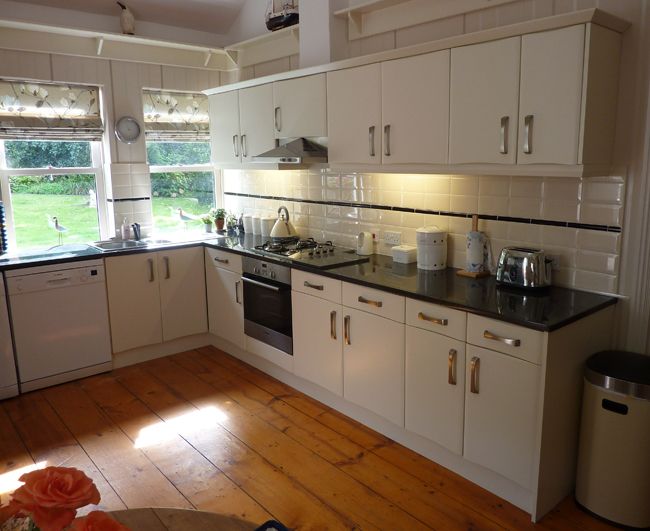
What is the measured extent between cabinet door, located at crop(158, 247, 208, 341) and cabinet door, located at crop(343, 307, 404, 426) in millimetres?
1711

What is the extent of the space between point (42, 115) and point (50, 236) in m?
0.90

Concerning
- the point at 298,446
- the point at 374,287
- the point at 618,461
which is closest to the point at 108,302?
the point at 298,446

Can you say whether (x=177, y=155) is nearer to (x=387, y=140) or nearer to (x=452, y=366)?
(x=387, y=140)

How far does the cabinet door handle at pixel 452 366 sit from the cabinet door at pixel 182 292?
2.47 metres

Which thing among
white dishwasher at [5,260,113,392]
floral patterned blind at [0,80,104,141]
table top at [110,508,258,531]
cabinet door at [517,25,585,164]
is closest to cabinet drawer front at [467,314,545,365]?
cabinet door at [517,25,585,164]

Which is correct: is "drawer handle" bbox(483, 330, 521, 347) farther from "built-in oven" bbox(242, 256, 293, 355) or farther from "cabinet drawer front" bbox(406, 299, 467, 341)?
"built-in oven" bbox(242, 256, 293, 355)

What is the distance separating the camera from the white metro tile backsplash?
2.67 m

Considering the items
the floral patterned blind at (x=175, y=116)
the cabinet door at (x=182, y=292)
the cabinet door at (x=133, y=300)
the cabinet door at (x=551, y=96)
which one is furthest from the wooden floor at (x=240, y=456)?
the floral patterned blind at (x=175, y=116)

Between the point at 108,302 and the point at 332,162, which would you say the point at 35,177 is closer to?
the point at 108,302

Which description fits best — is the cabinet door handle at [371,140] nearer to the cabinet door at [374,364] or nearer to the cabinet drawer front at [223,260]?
the cabinet door at [374,364]

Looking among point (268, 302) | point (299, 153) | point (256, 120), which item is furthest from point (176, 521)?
point (256, 120)

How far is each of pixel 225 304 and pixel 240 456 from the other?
1.56m

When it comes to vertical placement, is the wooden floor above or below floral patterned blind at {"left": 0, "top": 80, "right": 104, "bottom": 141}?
below

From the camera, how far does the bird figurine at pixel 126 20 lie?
4.25 meters
